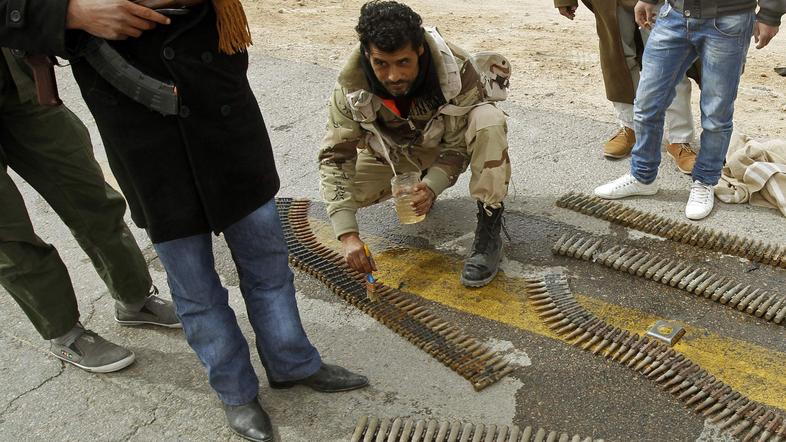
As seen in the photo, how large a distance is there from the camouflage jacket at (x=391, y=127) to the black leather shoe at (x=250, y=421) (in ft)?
3.72

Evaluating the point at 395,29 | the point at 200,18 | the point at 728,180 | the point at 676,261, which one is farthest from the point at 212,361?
the point at 728,180

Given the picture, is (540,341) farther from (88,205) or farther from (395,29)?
(88,205)

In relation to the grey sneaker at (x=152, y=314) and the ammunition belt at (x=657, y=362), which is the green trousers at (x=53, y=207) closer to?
the grey sneaker at (x=152, y=314)

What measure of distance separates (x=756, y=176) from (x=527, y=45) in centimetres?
436

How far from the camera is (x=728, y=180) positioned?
525 centimetres

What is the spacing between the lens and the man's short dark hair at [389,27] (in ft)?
12.8

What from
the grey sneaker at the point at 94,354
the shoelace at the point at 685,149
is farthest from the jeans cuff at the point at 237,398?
the shoelace at the point at 685,149

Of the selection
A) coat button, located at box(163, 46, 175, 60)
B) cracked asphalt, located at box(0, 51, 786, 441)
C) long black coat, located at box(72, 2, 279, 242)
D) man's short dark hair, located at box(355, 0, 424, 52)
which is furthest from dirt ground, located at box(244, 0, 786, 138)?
coat button, located at box(163, 46, 175, 60)

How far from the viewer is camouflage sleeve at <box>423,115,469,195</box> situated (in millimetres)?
4492

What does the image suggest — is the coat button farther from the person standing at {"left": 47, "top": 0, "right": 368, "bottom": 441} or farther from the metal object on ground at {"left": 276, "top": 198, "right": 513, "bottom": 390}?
the metal object on ground at {"left": 276, "top": 198, "right": 513, "bottom": 390}

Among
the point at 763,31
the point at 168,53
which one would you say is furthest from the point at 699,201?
the point at 168,53

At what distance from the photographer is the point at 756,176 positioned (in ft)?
16.5

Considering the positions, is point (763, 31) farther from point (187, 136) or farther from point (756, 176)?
point (187, 136)

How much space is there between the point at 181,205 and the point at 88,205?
106 centimetres
